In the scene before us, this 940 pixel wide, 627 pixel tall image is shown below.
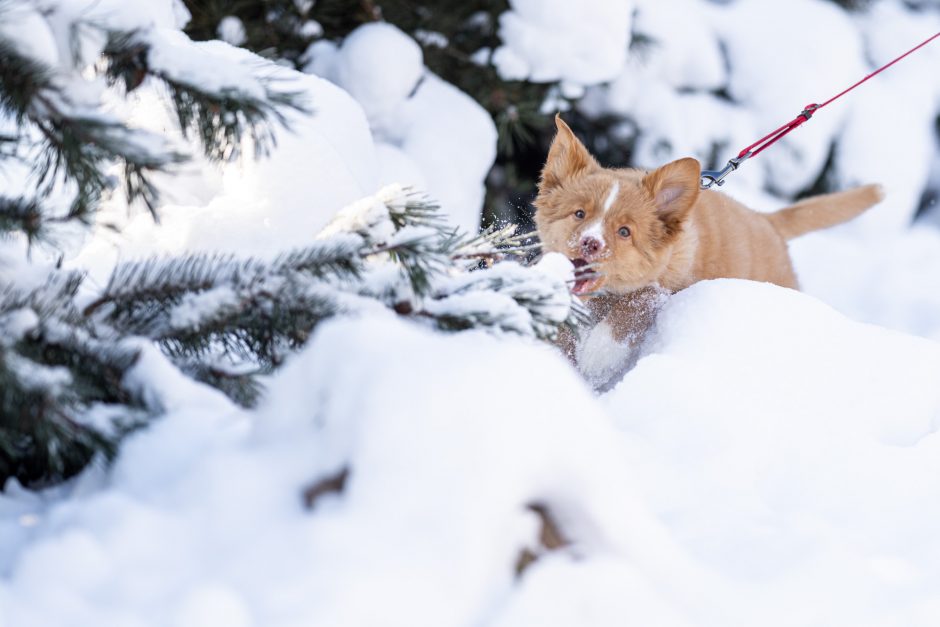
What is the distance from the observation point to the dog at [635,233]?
3.22 m

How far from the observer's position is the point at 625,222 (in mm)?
3301

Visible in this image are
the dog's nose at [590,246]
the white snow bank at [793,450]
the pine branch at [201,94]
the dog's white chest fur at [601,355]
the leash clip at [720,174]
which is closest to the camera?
the pine branch at [201,94]

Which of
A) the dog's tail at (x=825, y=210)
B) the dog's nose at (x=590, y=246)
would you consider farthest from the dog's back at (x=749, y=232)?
the dog's nose at (x=590, y=246)

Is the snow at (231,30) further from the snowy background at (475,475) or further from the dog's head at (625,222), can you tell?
the dog's head at (625,222)

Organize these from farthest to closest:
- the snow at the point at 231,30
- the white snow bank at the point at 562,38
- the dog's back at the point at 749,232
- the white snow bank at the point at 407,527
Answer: the white snow bank at the point at 562,38 < the snow at the point at 231,30 < the dog's back at the point at 749,232 < the white snow bank at the point at 407,527

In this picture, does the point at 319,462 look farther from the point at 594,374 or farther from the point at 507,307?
the point at 594,374

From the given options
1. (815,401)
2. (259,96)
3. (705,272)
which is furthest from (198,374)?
(705,272)

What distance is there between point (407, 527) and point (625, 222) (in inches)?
92.5

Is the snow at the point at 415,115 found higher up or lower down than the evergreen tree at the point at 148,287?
lower down

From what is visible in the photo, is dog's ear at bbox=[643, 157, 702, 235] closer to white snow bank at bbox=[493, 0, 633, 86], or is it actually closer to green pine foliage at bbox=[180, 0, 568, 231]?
white snow bank at bbox=[493, 0, 633, 86]

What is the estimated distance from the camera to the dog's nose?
320 centimetres

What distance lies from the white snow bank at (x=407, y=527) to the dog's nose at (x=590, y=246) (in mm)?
1644

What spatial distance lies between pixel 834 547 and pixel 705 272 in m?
1.99

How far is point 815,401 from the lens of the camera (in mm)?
2279
